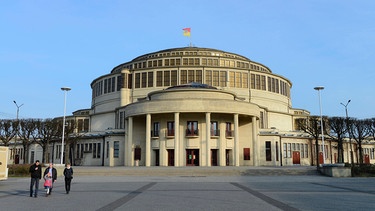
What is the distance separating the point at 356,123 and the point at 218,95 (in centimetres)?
2450

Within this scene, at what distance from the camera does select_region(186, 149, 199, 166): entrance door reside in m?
46.2

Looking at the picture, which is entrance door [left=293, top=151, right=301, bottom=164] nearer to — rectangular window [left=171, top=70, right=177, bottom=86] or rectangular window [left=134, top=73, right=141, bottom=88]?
rectangular window [left=171, top=70, right=177, bottom=86]

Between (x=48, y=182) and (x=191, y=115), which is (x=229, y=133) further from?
(x=48, y=182)

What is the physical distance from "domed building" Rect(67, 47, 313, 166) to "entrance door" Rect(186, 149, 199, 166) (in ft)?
0.44

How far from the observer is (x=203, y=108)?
1750 inches

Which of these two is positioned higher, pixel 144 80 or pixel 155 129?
pixel 144 80

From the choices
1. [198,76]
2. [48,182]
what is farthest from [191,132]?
[48,182]

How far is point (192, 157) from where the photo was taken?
152 ft

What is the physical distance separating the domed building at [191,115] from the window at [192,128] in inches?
5.4

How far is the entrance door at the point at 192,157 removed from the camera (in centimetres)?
4616

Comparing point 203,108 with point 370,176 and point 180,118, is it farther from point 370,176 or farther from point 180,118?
point 370,176

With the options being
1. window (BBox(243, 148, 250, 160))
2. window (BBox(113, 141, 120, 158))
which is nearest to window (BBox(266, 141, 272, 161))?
window (BBox(243, 148, 250, 160))

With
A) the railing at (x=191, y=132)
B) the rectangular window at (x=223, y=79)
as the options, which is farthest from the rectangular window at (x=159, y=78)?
the railing at (x=191, y=132)

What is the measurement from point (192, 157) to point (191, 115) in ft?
18.6
